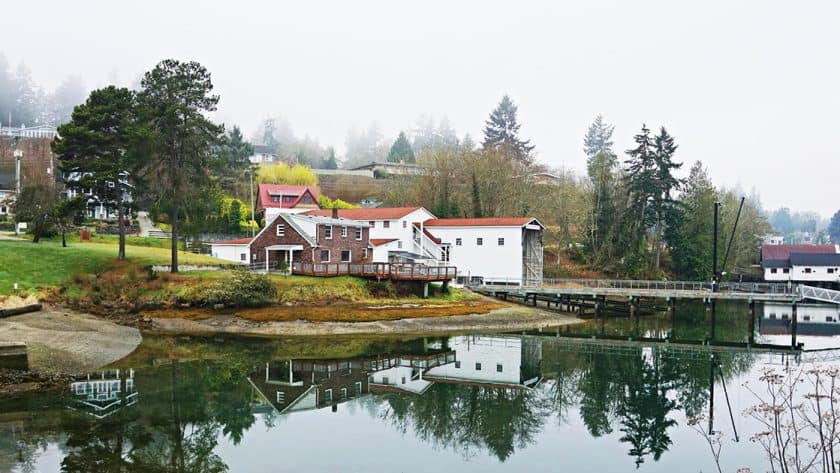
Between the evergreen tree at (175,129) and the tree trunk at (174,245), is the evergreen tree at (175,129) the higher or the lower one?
the higher one

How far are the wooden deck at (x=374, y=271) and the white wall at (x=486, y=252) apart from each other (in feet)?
28.0

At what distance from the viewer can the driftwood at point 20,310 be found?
34.4 meters

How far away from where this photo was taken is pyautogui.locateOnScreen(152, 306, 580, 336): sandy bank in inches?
1535

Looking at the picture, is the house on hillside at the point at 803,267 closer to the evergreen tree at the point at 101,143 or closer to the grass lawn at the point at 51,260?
the grass lawn at the point at 51,260

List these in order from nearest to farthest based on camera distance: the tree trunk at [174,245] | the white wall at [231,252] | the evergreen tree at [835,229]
A: the tree trunk at [174,245] → the white wall at [231,252] → the evergreen tree at [835,229]

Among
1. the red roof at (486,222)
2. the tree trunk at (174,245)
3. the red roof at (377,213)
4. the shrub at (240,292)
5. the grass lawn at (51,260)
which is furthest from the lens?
the red roof at (377,213)

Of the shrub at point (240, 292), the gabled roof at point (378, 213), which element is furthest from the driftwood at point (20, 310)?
the gabled roof at point (378, 213)

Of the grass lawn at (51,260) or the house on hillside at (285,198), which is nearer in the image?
the grass lawn at (51,260)

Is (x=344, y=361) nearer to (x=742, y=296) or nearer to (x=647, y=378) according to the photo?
(x=647, y=378)

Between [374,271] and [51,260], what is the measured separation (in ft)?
71.0

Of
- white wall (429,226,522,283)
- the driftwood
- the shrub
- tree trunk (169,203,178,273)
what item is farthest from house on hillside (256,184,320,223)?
the driftwood

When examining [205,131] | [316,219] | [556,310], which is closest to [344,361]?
[316,219]

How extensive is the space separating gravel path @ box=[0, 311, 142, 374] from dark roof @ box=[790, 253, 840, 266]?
71683 mm

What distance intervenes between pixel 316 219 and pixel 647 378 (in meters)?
25.9
